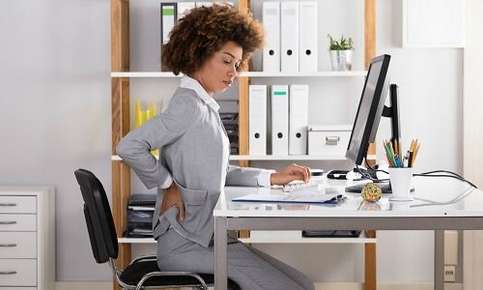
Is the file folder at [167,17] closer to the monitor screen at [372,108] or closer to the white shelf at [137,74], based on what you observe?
the white shelf at [137,74]

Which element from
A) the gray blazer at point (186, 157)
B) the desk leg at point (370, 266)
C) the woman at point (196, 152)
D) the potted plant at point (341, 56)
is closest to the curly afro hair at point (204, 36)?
the woman at point (196, 152)

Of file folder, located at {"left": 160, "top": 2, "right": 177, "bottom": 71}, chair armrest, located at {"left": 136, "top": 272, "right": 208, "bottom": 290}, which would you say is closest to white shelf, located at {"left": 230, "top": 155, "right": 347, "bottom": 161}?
file folder, located at {"left": 160, "top": 2, "right": 177, "bottom": 71}

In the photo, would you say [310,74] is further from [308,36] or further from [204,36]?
[204,36]

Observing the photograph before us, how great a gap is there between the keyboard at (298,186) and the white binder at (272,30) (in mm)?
1224

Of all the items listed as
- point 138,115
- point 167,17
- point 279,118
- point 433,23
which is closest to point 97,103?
point 138,115

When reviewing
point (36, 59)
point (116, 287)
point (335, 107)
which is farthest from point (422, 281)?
point (36, 59)

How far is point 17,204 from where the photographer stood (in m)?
4.46

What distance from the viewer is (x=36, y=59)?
4.73 m

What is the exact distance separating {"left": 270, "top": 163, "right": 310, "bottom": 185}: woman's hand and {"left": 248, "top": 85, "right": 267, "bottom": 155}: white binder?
1.21 meters

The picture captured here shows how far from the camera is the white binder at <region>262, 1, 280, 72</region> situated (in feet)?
14.2

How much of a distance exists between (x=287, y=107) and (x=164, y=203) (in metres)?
1.55

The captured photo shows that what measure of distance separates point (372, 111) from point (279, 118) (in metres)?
1.54

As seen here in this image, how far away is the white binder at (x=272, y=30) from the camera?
4.34m

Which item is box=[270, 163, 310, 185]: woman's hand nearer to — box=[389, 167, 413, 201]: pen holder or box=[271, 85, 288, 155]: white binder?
box=[389, 167, 413, 201]: pen holder
